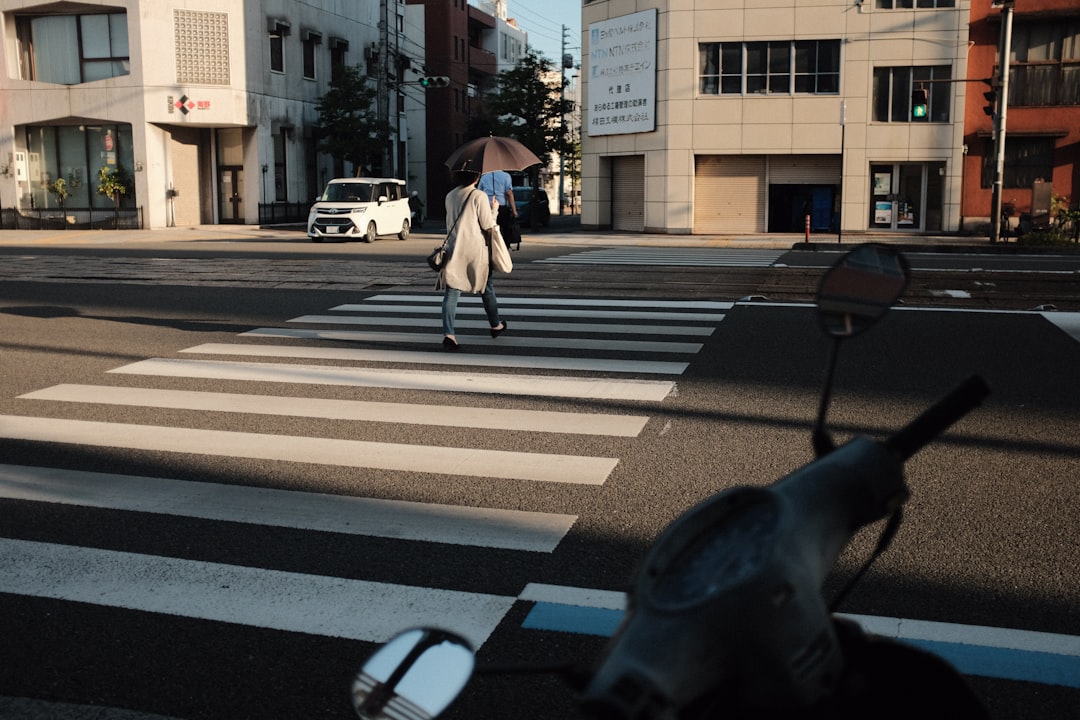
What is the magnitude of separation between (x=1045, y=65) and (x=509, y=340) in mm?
29880

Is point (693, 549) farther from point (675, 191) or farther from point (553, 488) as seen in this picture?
point (675, 191)

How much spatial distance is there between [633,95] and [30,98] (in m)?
23.4

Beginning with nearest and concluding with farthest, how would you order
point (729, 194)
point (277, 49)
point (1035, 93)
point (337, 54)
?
point (1035, 93) < point (729, 194) < point (277, 49) < point (337, 54)

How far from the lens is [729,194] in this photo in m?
37.9

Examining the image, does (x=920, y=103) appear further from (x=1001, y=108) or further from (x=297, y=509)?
(x=297, y=509)

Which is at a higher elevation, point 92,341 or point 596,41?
point 596,41

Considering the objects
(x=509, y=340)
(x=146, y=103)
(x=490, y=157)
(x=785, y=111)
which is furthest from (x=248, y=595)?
(x=146, y=103)

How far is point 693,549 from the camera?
4.38 ft

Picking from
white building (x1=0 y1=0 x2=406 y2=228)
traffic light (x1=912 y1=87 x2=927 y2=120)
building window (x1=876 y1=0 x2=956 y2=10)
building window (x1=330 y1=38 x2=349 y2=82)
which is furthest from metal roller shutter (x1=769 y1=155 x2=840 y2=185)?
building window (x1=330 y1=38 x2=349 y2=82)

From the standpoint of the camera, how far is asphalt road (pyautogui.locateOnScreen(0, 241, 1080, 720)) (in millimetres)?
3803

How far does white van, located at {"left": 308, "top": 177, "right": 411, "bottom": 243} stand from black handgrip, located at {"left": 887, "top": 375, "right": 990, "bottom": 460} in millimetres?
29054

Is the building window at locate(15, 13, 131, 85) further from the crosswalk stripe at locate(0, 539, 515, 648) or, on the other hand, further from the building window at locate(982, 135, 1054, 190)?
the crosswalk stripe at locate(0, 539, 515, 648)

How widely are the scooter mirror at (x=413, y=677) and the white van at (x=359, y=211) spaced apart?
29.1 metres

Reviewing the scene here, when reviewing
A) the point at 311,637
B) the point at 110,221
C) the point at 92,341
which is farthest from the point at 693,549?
the point at 110,221
